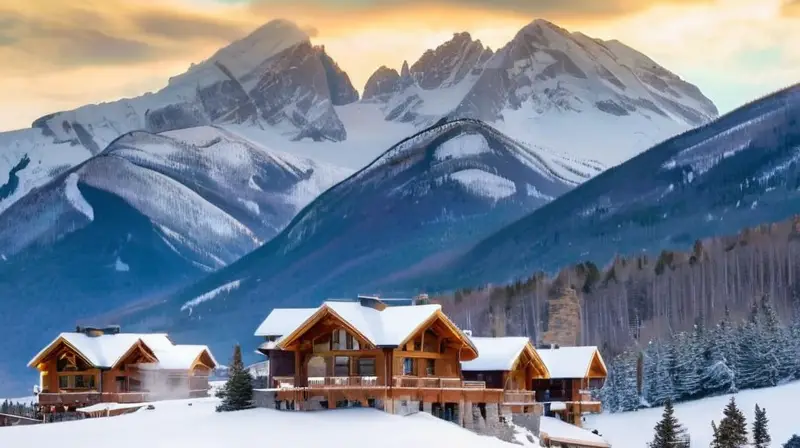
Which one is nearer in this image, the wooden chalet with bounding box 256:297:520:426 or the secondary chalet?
the wooden chalet with bounding box 256:297:520:426

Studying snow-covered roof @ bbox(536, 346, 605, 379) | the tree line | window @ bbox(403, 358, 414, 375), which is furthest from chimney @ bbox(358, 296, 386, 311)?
the tree line

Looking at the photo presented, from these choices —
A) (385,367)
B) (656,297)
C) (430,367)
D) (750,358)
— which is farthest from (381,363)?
(656,297)

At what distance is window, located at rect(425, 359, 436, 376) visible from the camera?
79475 millimetres

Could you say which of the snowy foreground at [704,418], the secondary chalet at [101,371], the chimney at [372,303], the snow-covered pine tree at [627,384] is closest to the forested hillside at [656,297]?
the snow-covered pine tree at [627,384]

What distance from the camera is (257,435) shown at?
65875mm

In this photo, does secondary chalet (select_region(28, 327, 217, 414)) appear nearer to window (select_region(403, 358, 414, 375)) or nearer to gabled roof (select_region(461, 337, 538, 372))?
gabled roof (select_region(461, 337, 538, 372))

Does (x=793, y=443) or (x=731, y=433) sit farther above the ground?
(x=731, y=433)

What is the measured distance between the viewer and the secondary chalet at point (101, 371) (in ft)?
338

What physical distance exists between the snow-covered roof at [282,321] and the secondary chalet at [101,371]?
10.1 meters

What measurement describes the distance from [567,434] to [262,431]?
1141 inches

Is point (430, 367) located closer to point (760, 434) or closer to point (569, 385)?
point (760, 434)

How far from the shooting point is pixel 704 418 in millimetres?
115000

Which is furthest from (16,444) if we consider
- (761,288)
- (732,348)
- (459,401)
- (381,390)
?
(761,288)

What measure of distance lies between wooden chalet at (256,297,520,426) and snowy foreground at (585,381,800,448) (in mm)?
29188
